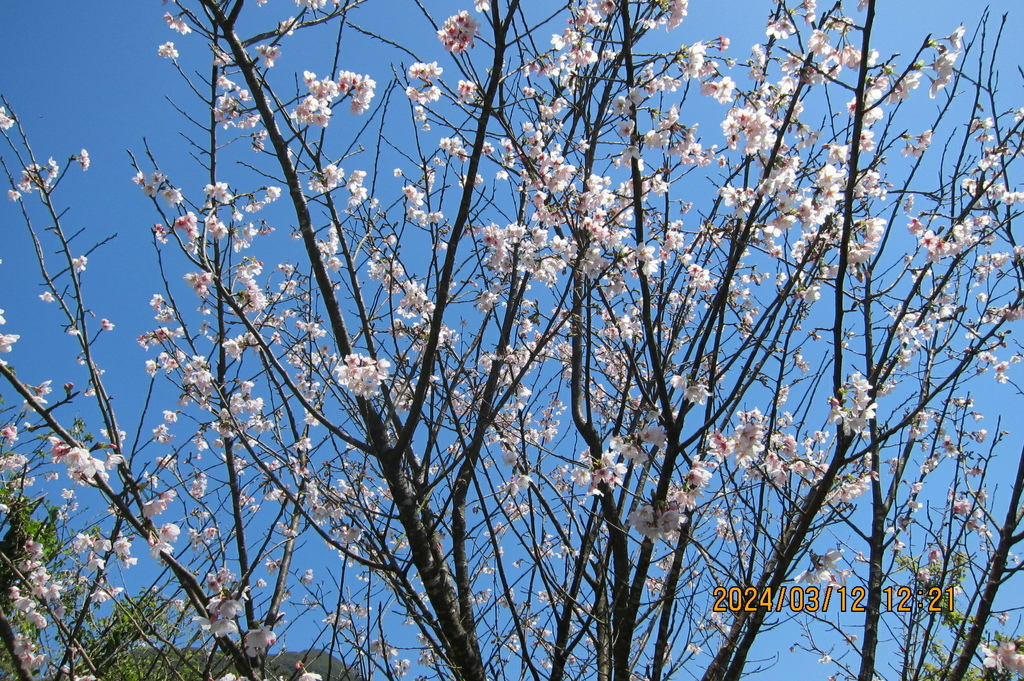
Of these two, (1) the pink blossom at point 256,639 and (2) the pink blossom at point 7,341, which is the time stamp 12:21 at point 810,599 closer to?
(1) the pink blossom at point 256,639

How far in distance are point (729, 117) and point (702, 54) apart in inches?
12.4

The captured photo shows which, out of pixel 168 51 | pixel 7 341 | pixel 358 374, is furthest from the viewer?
pixel 168 51

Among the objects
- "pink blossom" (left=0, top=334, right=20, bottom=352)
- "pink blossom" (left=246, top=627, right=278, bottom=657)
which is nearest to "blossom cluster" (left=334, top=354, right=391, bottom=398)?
"pink blossom" (left=246, top=627, right=278, bottom=657)

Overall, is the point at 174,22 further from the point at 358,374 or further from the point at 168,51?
the point at 358,374

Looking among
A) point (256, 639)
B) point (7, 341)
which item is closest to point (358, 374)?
point (256, 639)

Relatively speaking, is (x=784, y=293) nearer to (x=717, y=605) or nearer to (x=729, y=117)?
(x=729, y=117)

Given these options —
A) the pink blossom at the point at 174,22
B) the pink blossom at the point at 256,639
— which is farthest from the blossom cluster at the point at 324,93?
the pink blossom at the point at 256,639

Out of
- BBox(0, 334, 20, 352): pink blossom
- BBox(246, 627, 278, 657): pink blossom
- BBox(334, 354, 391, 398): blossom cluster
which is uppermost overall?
BBox(334, 354, 391, 398): blossom cluster

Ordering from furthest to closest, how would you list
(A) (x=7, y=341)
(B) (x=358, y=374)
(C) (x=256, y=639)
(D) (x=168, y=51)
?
(D) (x=168, y=51), (A) (x=7, y=341), (B) (x=358, y=374), (C) (x=256, y=639)

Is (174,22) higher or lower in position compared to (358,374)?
higher

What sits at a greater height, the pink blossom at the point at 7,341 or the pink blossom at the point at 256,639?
the pink blossom at the point at 7,341

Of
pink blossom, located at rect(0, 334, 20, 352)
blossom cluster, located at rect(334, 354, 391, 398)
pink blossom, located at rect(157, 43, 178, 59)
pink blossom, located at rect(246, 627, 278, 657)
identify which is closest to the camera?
pink blossom, located at rect(246, 627, 278, 657)

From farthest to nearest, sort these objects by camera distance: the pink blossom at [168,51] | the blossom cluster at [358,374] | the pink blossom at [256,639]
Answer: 1. the pink blossom at [168,51]
2. the blossom cluster at [358,374]
3. the pink blossom at [256,639]

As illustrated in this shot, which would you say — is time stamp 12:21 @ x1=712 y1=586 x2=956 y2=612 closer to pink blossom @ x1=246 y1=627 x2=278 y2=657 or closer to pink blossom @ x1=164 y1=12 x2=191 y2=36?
pink blossom @ x1=246 y1=627 x2=278 y2=657
